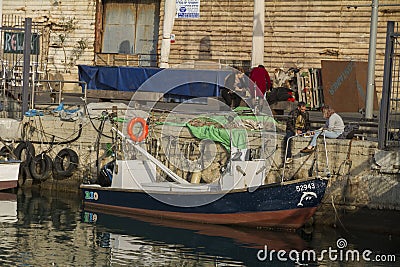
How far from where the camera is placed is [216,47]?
1416 inches

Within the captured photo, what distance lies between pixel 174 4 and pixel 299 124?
1289cm

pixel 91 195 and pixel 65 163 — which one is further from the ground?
pixel 65 163

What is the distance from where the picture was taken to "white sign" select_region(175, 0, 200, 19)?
34.7 meters

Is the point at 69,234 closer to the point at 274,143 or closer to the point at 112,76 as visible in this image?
the point at 274,143

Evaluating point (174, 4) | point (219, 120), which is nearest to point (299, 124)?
point (219, 120)

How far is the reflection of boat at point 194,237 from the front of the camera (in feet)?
58.7

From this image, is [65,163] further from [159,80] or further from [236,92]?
[159,80]

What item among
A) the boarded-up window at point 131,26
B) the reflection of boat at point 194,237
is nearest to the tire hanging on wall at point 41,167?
the reflection of boat at point 194,237

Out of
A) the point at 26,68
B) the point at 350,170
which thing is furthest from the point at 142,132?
the point at 350,170

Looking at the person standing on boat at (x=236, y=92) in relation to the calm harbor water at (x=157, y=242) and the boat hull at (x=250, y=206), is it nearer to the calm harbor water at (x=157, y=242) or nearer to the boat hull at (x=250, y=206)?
the boat hull at (x=250, y=206)

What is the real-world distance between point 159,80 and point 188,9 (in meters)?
7.22

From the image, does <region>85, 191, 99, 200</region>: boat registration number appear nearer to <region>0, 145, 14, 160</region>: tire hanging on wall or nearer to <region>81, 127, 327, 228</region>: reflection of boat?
<region>81, 127, 327, 228</region>: reflection of boat

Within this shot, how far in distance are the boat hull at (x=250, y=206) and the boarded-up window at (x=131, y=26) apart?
58.0ft

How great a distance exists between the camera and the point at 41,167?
2405 centimetres
